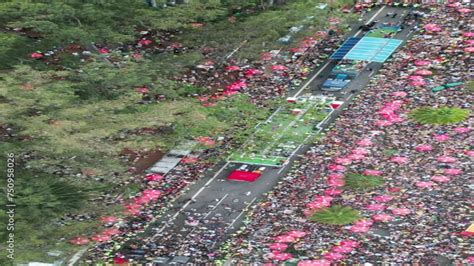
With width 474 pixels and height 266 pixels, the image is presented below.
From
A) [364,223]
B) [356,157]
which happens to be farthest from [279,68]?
[364,223]

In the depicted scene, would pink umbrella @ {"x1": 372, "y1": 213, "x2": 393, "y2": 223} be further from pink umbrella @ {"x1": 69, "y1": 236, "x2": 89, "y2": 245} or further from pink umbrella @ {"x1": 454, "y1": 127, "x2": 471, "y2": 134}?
pink umbrella @ {"x1": 69, "y1": 236, "x2": 89, "y2": 245}

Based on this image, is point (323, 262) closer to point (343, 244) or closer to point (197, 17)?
point (343, 244)

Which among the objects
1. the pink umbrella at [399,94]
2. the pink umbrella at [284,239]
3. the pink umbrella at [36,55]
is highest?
the pink umbrella at [36,55]

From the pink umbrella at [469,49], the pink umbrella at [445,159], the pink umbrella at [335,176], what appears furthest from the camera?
the pink umbrella at [469,49]

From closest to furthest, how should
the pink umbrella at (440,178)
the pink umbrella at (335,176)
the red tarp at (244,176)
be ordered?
the pink umbrella at (440,178), the pink umbrella at (335,176), the red tarp at (244,176)

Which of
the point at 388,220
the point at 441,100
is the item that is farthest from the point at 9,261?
the point at 441,100

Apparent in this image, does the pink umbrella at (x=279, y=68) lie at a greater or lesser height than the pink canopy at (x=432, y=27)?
lesser

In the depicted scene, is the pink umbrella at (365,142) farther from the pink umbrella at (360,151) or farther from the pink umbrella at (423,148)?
the pink umbrella at (423,148)

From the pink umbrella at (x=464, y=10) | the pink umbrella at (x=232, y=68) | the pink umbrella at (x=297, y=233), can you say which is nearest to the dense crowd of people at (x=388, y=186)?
the pink umbrella at (x=297, y=233)

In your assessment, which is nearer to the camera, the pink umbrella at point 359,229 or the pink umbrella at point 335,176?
the pink umbrella at point 359,229
